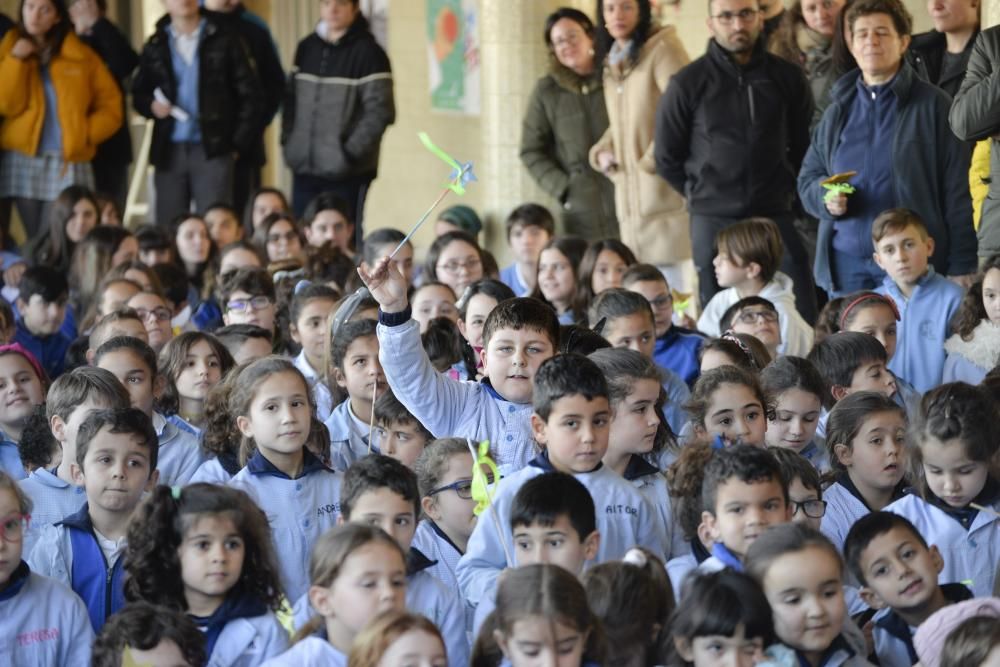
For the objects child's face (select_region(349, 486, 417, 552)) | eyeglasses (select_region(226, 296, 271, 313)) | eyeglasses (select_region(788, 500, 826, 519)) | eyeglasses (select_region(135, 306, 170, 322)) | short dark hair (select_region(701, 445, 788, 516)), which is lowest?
eyeglasses (select_region(788, 500, 826, 519))

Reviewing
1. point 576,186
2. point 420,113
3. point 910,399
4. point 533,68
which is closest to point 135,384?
point 910,399

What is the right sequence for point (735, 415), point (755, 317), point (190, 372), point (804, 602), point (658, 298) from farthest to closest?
point (658, 298) < point (755, 317) < point (190, 372) < point (735, 415) < point (804, 602)

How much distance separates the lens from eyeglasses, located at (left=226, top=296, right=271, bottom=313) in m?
7.78

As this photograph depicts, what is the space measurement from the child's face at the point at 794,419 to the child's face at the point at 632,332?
730 millimetres

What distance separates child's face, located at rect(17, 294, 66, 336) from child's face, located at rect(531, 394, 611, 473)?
3914mm

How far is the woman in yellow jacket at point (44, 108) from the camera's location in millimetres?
10836

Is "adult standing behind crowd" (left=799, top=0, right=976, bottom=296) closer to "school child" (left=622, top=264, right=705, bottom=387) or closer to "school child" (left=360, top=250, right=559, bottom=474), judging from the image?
"school child" (left=622, top=264, right=705, bottom=387)

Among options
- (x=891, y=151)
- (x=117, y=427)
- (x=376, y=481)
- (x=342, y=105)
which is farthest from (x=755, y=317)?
(x=342, y=105)

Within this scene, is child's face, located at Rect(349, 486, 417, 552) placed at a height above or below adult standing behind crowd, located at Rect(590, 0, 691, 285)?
below

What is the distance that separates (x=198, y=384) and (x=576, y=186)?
14.9 feet

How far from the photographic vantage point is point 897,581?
4500mm

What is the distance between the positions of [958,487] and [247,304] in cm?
363

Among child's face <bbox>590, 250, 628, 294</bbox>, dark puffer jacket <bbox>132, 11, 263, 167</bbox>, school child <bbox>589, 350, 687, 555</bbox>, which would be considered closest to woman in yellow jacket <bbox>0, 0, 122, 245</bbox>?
dark puffer jacket <bbox>132, 11, 263, 167</bbox>

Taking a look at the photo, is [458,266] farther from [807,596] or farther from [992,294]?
[807,596]
